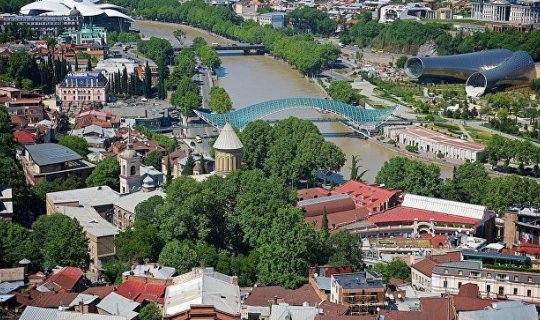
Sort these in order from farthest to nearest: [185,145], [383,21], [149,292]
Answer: [383,21]
[185,145]
[149,292]

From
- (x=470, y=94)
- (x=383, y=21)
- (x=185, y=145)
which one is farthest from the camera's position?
(x=383, y=21)

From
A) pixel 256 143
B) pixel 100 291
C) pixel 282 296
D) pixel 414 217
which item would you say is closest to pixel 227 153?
pixel 256 143

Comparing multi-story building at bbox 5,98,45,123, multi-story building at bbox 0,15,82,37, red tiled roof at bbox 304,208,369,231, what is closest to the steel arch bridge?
multi-story building at bbox 5,98,45,123

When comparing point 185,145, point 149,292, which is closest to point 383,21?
point 185,145

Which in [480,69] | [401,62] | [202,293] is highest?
[202,293]

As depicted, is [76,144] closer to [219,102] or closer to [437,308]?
[219,102]

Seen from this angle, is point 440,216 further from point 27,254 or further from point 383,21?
point 383,21

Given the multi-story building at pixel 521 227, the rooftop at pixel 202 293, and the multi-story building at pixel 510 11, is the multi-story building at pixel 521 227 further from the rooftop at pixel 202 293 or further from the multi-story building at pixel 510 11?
the multi-story building at pixel 510 11
